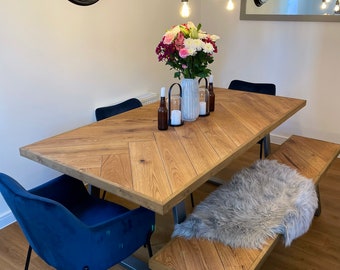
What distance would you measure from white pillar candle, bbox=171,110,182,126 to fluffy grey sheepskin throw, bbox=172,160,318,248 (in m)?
0.48

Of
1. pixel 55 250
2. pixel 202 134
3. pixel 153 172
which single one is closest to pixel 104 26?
pixel 202 134

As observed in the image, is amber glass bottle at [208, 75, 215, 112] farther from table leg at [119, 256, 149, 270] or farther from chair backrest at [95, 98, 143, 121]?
table leg at [119, 256, 149, 270]

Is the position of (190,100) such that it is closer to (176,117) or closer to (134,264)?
(176,117)

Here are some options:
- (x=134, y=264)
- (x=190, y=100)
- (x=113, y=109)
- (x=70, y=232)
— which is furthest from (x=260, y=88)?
(x=70, y=232)

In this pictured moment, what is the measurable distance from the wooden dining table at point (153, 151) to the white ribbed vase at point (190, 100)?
0.05m

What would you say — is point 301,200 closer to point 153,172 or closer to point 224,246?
point 224,246

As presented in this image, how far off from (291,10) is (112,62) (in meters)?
1.88

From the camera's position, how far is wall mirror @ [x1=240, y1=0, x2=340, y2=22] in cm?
315

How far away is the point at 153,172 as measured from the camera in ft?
4.83

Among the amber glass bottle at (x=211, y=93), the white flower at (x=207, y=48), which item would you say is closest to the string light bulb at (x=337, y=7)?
the amber glass bottle at (x=211, y=93)

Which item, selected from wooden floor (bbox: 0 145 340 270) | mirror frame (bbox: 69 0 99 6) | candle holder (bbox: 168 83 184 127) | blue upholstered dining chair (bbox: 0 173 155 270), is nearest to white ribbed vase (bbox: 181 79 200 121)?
candle holder (bbox: 168 83 184 127)

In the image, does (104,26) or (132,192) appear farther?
(104,26)

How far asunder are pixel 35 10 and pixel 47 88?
55 cm

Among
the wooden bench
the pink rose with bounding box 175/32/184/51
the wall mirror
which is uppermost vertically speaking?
the wall mirror
